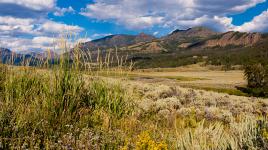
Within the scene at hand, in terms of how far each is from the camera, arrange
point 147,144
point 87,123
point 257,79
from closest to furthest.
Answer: point 147,144
point 87,123
point 257,79

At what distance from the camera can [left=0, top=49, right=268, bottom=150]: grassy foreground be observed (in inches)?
210

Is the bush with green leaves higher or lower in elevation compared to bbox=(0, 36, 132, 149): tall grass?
lower

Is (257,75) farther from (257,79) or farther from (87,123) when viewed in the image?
(87,123)

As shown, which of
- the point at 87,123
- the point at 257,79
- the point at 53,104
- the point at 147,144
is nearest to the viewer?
the point at 147,144

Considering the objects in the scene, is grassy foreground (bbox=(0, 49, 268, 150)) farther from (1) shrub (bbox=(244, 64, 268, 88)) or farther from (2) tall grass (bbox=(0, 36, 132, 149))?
(1) shrub (bbox=(244, 64, 268, 88))

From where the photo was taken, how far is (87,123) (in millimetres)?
7164

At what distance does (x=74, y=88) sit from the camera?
752 cm

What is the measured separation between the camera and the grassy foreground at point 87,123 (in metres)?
5.34

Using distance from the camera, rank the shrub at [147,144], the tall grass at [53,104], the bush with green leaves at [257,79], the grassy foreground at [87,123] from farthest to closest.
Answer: the bush with green leaves at [257,79] < the tall grass at [53,104] < the grassy foreground at [87,123] < the shrub at [147,144]

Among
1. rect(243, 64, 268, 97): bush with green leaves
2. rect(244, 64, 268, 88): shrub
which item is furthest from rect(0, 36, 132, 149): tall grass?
rect(244, 64, 268, 88): shrub

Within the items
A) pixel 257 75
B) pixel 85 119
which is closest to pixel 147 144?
pixel 85 119

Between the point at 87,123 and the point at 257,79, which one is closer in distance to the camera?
the point at 87,123

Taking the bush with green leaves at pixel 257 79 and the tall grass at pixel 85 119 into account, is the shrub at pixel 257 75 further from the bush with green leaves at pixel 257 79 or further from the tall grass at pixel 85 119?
the tall grass at pixel 85 119

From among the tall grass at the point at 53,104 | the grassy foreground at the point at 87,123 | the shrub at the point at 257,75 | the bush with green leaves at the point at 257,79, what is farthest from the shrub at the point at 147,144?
the shrub at the point at 257,75
